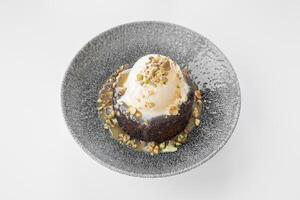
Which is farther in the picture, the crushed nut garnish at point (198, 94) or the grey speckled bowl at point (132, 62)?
the crushed nut garnish at point (198, 94)

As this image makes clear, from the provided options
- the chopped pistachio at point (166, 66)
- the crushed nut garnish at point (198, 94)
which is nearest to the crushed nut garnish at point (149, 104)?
the chopped pistachio at point (166, 66)

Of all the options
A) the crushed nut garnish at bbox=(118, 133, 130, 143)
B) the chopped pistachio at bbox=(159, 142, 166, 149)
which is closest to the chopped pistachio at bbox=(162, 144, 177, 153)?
the chopped pistachio at bbox=(159, 142, 166, 149)

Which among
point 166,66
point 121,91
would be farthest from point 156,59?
point 121,91

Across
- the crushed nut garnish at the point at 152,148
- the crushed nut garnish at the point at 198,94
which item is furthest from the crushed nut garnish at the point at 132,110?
the crushed nut garnish at the point at 198,94

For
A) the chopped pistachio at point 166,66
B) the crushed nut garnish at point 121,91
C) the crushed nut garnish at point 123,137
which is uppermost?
the chopped pistachio at point 166,66

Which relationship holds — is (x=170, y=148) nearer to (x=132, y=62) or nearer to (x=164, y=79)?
(x=164, y=79)

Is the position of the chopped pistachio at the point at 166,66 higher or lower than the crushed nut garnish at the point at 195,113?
higher

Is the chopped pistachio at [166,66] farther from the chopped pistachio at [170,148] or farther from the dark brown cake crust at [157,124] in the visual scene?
the chopped pistachio at [170,148]
